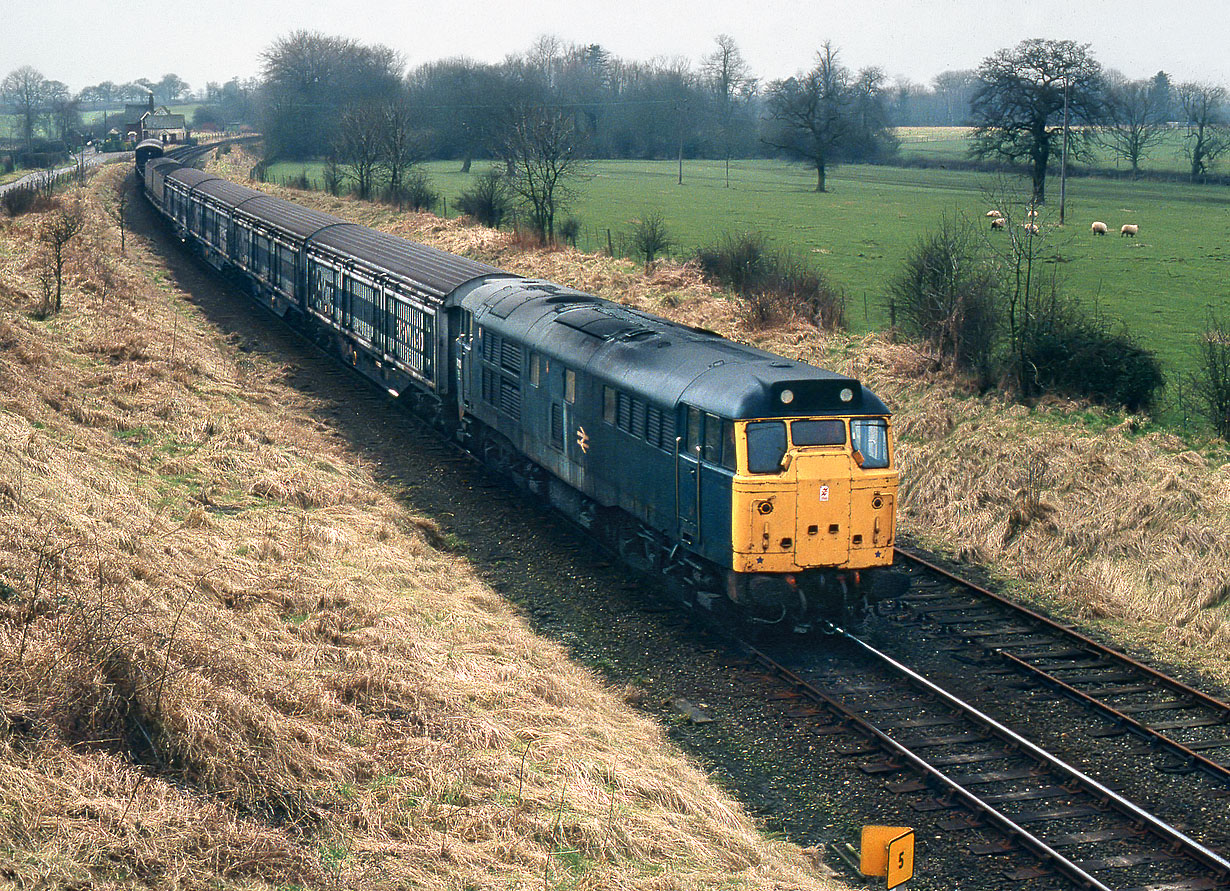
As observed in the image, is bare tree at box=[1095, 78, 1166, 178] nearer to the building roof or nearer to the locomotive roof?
the locomotive roof

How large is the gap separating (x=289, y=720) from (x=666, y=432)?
260 inches

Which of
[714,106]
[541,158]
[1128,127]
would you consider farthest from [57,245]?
[714,106]

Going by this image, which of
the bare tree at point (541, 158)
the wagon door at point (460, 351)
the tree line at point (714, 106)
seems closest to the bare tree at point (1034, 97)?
the tree line at point (714, 106)

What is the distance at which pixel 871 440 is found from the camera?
14.2m

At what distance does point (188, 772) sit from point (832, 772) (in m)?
6.09

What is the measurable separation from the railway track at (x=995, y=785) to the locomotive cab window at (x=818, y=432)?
2.59 metres

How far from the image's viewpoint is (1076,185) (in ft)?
243

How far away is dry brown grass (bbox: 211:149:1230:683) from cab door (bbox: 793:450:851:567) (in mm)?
4585

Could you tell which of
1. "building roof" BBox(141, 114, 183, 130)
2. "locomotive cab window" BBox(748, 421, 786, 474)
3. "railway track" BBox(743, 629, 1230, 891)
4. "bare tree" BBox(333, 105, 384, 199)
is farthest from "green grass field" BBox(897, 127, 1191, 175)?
"building roof" BBox(141, 114, 183, 130)

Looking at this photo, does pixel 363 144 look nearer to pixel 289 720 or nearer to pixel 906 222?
pixel 906 222

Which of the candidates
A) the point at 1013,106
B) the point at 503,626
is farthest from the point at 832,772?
the point at 1013,106

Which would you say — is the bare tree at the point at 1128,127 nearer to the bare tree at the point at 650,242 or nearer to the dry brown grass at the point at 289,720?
the bare tree at the point at 650,242

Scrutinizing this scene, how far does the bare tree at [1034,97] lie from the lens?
64.8 m

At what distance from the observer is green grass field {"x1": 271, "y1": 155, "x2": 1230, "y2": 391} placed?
33031 millimetres
